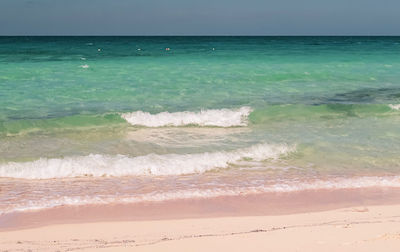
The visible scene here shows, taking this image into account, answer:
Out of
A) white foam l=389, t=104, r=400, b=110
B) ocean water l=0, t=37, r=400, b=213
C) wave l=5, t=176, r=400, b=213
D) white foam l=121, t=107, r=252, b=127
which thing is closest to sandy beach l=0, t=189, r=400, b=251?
wave l=5, t=176, r=400, b=213

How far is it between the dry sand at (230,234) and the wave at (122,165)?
253cm

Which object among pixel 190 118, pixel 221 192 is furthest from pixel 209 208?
pixel 190 118

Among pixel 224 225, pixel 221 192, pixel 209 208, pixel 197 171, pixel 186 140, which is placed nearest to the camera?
pixel 224 225

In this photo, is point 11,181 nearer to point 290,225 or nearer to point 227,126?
point 290,225

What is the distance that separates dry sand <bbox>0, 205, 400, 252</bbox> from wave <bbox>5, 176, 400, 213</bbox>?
0.97m

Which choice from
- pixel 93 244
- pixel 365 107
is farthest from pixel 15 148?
pixel 365 107

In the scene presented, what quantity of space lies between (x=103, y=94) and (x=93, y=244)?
43.0 ft

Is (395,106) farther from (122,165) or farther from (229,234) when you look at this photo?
(229,234)

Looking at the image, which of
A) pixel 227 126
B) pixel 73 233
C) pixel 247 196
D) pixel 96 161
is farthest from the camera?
pixel 227 126

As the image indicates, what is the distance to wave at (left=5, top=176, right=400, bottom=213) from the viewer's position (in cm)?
668

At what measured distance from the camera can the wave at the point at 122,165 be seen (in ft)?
27.1

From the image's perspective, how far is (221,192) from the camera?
7.26 m

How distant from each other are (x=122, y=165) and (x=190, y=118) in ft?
15.9

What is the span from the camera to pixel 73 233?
548 centimetres
